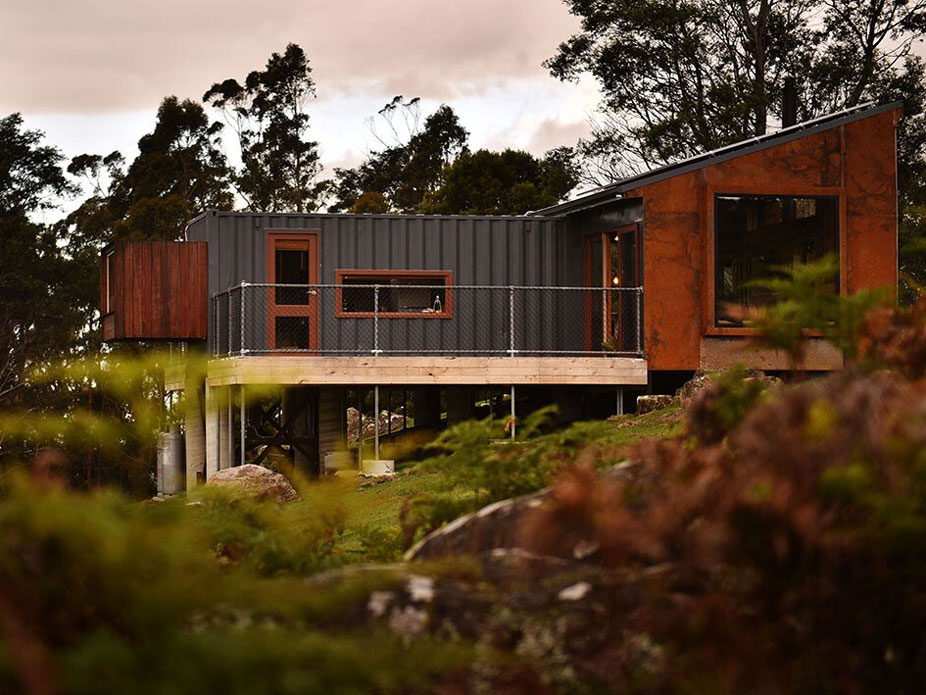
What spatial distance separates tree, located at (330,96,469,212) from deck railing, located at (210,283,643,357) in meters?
23.3

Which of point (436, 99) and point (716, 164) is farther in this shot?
point (436, 99)

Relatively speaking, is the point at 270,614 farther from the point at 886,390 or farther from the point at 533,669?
the point at 886,390

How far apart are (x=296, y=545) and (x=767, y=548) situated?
6.88 ft

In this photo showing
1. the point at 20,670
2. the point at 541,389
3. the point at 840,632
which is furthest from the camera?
the point at 541,389

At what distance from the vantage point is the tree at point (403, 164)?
→ 42.9 m

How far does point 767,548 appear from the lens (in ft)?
9.29

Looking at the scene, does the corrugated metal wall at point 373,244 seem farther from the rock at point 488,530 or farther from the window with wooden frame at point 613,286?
the rock at point 488,530

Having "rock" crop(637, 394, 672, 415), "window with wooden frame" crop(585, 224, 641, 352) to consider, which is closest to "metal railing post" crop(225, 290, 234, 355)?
"window with wooden frame" crop(585, 224, 641, 352)

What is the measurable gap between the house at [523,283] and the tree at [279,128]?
21.3m

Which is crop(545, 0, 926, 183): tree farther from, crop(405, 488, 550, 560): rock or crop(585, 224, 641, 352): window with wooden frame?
crop(405, 488, 550, 560): rock

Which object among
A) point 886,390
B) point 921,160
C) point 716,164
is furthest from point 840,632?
point 921,160

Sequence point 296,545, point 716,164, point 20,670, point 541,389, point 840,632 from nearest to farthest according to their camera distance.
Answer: point 20,670 → point 840,632 → point 296,545 → point 716,164 → point 541,389

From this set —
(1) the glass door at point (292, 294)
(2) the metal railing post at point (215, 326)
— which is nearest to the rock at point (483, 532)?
(1) the glass door at point (292, 294)

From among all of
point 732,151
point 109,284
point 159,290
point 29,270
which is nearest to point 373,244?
point 159,290
